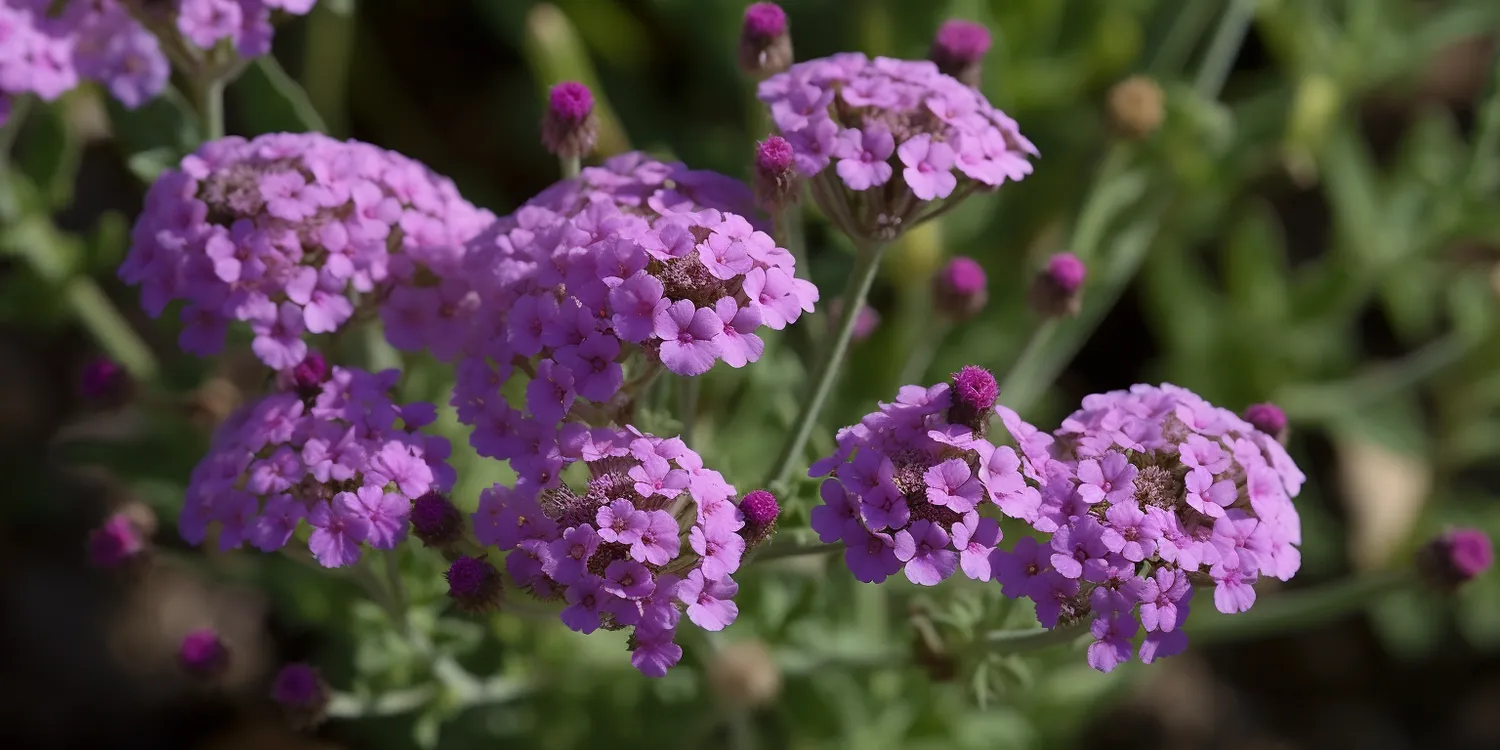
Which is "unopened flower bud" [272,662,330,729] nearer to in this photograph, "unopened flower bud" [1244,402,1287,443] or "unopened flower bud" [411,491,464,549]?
"unopened flower bud" [411,491,464,549]

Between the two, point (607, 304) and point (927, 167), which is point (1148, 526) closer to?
point (927, 167)

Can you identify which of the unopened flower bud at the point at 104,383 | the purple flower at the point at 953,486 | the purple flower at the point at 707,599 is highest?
the purple flower at the point at 953,486

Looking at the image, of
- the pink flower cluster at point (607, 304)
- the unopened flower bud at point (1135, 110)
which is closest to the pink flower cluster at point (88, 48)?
the pink flower cluster at point (607, 304)

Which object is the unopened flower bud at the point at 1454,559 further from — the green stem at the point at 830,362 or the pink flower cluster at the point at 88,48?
the pink flower cluster at the point at 88,48

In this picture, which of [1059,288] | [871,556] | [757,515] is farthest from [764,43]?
[871,556]

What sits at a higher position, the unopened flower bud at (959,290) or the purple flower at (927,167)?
the purple flower at (927,167)

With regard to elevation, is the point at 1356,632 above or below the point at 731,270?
below

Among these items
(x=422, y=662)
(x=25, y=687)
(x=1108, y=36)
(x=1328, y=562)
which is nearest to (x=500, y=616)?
(x=422, y=662)

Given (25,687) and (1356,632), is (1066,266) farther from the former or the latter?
(25,687)
